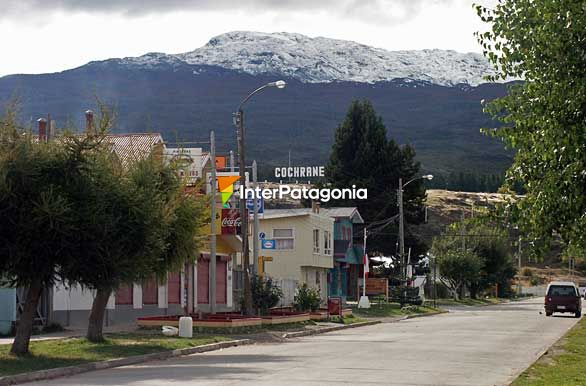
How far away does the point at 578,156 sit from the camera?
13.0 m

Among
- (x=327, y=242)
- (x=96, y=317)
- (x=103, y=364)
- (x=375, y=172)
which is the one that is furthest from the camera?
(x=375, y=172)

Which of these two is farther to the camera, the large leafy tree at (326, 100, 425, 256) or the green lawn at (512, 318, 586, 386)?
the large leafy tree at (326, 100, 425, 256)

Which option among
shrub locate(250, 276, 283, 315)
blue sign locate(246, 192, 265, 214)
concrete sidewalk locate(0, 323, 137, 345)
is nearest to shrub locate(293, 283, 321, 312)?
blue sign locate(246, 192, 265, 214)

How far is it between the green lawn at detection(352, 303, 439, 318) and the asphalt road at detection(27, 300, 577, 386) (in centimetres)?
2022

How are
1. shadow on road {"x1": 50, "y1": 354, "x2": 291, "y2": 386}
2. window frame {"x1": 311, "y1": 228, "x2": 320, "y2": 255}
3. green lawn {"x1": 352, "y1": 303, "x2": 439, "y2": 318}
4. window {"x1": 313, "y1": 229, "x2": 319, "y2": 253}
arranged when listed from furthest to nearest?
window {"x1": 313, "y1": 229, "x2": 319, "y2": 253}
window frame {"x1": 311, "y1": 228, "x2": 320, "y2": 255}
green lawn {"x1": 352, "y1": 303, "x2": 439, "y2": 318}
shadow on road {"x1": 50, "y1": 354, "x2": 291, "y2": 386}

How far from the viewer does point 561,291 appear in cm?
5447

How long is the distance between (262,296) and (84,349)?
17.1m

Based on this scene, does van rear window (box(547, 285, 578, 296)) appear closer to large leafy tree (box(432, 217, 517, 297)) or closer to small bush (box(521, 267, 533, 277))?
large leafy tree (box(432, 217, 517, 297))

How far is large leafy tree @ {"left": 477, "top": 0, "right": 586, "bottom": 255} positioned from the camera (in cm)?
1293

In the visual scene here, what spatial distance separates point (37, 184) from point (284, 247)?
44.5 m

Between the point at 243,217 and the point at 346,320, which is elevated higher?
the point at 243,217

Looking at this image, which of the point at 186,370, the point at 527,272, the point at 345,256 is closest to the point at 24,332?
the point at 186,370

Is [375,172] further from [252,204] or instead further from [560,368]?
[560,368]

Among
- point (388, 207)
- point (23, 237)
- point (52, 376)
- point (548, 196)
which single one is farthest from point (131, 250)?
point (388, 207)
